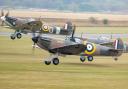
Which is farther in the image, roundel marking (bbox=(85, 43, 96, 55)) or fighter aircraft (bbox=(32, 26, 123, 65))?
roundel marking (bbox=(85, 43, 96, 55))

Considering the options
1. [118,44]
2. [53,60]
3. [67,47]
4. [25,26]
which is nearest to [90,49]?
[67,47]

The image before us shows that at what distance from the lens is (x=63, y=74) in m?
22.8

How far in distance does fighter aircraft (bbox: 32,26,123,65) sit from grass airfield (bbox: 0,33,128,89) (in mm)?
550

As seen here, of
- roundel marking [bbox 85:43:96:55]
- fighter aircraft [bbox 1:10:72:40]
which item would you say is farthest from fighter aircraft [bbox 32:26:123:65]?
fighter aircraft [bbox 1:10:72:40]

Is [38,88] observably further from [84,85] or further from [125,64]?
[125,64]

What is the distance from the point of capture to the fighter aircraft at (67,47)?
1106 inches

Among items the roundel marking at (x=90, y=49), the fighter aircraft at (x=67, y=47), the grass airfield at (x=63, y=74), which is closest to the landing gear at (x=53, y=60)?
the fighter aircraft at (x=67, y=47)

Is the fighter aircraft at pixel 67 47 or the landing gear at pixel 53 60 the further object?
the fighter aircraft at pixel 67 47

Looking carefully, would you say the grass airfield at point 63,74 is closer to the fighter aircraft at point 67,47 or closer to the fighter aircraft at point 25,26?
the fighter aircraft at point 67,47

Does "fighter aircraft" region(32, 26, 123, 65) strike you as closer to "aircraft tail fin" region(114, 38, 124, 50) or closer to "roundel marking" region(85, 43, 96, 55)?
"roundel marking" region(85, 43, 96, 55)

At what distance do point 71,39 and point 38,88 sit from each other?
10.5m

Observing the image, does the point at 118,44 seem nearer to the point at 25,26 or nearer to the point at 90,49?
the point at 90,49

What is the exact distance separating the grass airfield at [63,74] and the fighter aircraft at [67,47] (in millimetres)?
550

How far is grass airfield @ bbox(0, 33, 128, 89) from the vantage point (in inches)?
758
